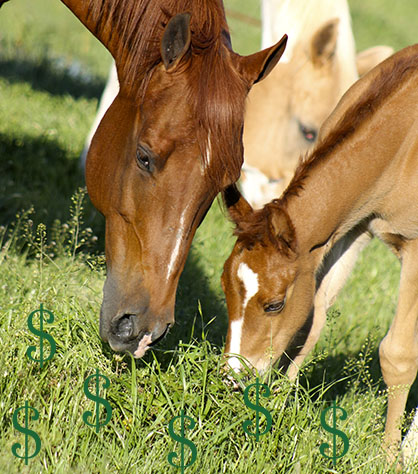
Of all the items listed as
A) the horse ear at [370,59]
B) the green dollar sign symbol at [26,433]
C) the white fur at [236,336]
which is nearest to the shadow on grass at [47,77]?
the horse ear at [370,59]

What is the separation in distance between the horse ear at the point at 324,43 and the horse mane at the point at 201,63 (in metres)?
2.32

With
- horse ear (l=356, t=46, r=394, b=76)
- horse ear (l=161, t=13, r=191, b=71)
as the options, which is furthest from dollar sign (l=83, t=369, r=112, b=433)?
horse ear (l=356, t=46, r=394, b=76)

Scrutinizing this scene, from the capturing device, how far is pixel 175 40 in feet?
9.51

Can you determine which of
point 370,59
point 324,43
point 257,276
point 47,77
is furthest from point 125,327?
point 47,77

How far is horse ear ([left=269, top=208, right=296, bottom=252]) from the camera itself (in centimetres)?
345

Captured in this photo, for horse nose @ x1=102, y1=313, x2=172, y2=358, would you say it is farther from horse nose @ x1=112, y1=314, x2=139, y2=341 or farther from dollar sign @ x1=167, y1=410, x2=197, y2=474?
dollar sign @ x1=167, y1=410, x2=197, y2=474

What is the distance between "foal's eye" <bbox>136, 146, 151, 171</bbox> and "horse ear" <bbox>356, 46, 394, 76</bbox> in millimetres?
4010

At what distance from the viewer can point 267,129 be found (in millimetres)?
5582

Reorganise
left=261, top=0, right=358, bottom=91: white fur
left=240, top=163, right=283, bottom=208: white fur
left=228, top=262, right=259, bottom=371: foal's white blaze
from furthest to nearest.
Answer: left=261, top=0, right=358, bottom=91: white fur < left=240, top=163, right=283, bottom=208: white fur < left=228, top=262, right=259, bottom=371: foal's white blaze

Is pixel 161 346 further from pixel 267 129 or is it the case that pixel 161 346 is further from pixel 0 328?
pixel 267 129

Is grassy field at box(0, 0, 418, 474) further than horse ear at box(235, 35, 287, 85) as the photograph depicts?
No

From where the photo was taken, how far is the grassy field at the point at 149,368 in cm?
290

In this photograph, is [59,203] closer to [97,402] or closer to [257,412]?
[97,402]

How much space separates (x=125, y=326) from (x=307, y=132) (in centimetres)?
324
